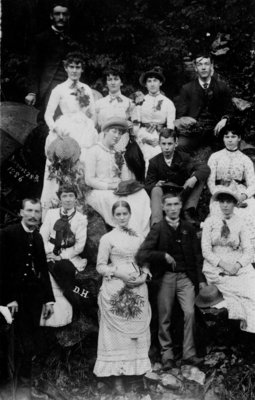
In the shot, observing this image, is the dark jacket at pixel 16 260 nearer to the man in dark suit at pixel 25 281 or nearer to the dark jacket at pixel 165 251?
the man in dark suit at pixel 25 281

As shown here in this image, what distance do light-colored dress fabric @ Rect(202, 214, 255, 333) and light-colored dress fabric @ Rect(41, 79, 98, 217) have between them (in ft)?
5.64

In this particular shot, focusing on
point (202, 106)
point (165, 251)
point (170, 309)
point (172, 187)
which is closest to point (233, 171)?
point (172, 187)

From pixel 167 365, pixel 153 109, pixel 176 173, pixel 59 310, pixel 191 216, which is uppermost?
pixel 153 109

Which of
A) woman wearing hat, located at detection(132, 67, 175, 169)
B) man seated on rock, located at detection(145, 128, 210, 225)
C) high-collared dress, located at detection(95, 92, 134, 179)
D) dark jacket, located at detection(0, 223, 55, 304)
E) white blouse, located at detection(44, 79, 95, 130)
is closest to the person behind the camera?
dark jacket, located at detection(0, 223, 55, 304)

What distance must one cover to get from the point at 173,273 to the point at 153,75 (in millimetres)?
2608

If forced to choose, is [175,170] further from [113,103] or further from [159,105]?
[113,103]

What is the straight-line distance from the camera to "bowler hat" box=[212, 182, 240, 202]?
702cm

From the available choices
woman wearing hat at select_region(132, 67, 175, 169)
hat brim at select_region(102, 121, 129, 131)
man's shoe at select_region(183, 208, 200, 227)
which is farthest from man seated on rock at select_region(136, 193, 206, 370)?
woman wearing hat at select_region(132, 67, 175, 169)

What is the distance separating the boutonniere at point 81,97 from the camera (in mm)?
7862

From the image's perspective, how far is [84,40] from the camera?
8266 mm

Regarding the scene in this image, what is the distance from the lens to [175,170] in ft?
24.3

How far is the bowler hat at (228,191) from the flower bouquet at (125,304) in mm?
1358

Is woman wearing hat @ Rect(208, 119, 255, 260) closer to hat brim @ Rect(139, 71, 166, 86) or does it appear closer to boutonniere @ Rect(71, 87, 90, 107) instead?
hat brim @ Rect(139, 71, 166, 86)

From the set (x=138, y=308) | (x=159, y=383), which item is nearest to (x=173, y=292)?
(x=138, y=308)
